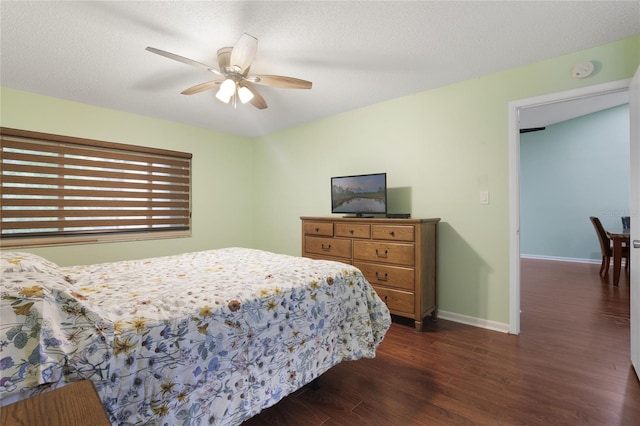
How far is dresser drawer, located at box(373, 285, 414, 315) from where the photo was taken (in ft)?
8.73

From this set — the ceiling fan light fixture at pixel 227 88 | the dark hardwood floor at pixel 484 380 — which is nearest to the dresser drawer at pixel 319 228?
the dark hardwood floor at pixel 484 380

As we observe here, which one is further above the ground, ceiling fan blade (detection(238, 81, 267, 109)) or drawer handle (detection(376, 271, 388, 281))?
ceiling fan blade (detection(238, 81, 267, 109))

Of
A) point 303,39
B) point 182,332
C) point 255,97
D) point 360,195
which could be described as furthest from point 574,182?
point 182,332

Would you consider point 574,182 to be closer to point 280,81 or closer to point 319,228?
point 319,228

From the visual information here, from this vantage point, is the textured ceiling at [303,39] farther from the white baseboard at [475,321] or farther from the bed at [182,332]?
the white baseboard at [475,321]

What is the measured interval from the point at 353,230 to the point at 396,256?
0.52m

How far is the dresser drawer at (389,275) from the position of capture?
2660mm

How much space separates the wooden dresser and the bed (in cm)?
84

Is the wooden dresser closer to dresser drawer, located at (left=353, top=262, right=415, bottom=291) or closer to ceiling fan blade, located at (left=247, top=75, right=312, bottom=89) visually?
dresser drawer, located at (left=353, top=262, right=415, bottom=291)

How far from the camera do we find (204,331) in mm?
1144

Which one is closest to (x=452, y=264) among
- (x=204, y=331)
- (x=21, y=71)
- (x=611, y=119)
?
(x=204, y=331)

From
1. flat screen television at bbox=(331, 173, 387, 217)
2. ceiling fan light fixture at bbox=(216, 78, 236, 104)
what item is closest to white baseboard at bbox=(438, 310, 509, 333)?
flat screen television at bbox=(331, 173, 387, 217)

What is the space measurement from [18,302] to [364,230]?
248 cm

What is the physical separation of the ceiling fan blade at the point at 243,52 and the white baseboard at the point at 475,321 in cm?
281
